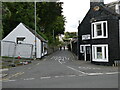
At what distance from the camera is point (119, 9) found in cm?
2653

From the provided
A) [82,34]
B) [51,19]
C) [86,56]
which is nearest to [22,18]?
[51,19]

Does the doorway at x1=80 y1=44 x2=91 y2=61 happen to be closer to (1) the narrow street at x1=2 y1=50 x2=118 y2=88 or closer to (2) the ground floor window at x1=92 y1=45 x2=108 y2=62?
(2) the ground floor window at x1=92 y1=45 x2=108 y2=62

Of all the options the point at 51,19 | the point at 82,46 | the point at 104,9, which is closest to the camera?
the point at 104,9

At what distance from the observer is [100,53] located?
23516mm

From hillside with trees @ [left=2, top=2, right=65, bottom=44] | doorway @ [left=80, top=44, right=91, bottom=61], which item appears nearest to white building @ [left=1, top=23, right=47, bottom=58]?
hillside with trees @ [left=2, top=2, right=65, bottom=44]

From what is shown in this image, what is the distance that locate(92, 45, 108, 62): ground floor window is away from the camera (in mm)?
22831

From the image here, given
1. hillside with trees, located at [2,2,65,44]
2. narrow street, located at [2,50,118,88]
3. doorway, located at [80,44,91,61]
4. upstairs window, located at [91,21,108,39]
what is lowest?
narrow street, located at [2,50,118,88]

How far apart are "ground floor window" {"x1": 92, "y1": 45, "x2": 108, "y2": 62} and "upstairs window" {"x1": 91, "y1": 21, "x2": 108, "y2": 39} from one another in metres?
1.45

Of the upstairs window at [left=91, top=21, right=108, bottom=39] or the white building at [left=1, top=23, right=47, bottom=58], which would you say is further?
the white building at [left=1, top=23, right=47, bottom=58]

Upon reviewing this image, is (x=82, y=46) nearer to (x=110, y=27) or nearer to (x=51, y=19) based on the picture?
(x=110, y=27)

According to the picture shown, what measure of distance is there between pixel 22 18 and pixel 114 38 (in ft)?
76.6

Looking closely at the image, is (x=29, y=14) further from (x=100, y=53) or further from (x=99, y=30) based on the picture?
(x=100, y=53)

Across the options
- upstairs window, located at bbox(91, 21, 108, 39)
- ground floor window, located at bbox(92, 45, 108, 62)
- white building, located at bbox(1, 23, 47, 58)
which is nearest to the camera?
ground floor window, located at bbox(92, 45, 108, 62)

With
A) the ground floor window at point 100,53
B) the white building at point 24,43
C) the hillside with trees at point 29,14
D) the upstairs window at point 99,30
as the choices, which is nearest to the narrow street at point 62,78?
the ground floor window at point 100,53
